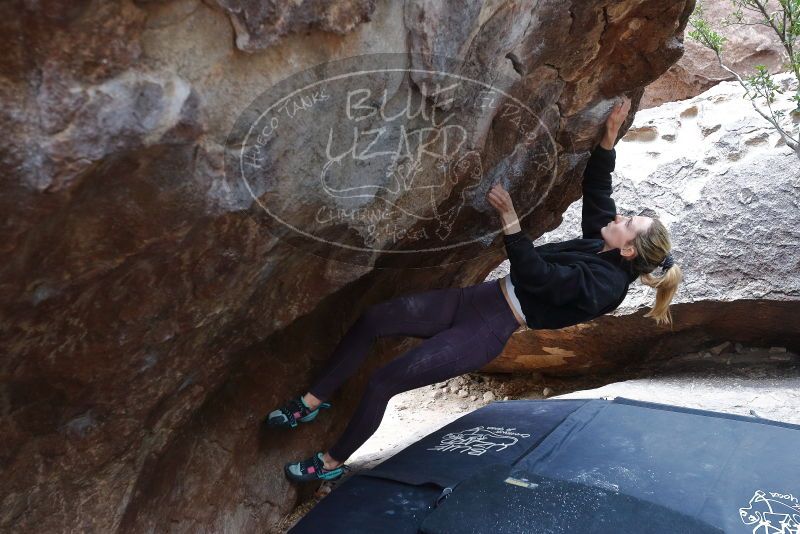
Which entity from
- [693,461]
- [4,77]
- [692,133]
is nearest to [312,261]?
[4,77]

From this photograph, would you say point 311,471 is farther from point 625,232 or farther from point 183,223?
point 625,232

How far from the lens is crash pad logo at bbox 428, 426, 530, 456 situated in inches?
124

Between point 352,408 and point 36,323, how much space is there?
1.83 meters

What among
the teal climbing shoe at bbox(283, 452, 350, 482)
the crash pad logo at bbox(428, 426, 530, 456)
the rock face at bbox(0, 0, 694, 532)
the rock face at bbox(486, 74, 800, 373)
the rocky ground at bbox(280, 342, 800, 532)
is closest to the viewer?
the rock face at bbox(0, 0, 694, 532)

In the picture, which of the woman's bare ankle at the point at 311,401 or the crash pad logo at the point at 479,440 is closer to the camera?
the woman's bare ankle at the point at 311,401

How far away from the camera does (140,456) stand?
2203 mm

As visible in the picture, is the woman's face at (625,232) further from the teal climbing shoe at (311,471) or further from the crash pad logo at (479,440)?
the teal climbing shoe at (311,471)

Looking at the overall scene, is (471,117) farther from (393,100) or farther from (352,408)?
(352,408)

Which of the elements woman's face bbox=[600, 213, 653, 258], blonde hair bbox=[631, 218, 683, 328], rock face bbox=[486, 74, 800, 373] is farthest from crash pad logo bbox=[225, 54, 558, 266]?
rock face bbox=[486, 74, 800, 373]

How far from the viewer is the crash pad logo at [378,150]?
175 centimetres

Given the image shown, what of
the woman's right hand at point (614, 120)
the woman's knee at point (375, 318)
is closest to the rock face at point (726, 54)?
the woman's right hand at point (614, 120)

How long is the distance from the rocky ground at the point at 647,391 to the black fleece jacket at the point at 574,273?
1.33 metres

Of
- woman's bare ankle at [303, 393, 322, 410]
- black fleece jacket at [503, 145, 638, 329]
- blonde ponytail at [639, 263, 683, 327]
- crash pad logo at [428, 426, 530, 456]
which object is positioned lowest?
crash pad logo at [428, 426, 530, 456]

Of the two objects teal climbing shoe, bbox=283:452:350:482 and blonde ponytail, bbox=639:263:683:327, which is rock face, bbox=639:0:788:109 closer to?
blonde ponytail, bbox=639:263:683:327
